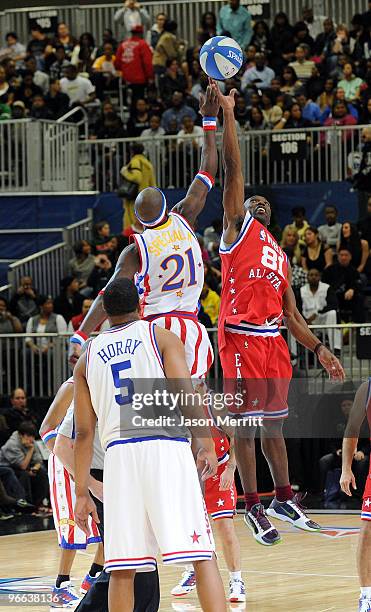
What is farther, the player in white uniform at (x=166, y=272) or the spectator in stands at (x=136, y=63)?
Answer: the spectator in stands at (x=136, y=63)

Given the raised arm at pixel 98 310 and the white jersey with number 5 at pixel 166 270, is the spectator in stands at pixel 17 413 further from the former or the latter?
the white jersey with number 5 at pixel 166 270

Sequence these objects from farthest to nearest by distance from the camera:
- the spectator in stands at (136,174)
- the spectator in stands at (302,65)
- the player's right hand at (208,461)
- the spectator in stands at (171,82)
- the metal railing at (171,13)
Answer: the metal railing at (171,13) → the spectator in stands at (171,82) → the spectator in stands at (302,65) → the spectator in stands at (136,174) → the player's right hand at (208,461)

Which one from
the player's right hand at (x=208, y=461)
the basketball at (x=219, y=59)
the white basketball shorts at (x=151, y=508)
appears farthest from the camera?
the basketball at (x=219, y=59)

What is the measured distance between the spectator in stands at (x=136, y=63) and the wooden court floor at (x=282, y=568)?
32.7 feet

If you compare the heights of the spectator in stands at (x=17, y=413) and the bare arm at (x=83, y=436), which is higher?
the bare arm at (x=83, y=436)

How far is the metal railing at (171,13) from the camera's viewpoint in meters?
24.3

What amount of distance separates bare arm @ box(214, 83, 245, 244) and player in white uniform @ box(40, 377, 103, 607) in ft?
5.52

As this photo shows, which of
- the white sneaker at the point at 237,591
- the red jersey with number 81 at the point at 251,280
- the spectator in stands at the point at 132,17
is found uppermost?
the spectator in stands at the point at 132,17

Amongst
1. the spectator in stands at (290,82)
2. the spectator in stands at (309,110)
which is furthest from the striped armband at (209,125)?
the spectator in stands at (290,82)

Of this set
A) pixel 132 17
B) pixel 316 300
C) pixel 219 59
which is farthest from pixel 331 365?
pixel 132 17

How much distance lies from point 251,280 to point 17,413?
761 centimetres

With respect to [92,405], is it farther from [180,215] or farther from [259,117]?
[259,117]

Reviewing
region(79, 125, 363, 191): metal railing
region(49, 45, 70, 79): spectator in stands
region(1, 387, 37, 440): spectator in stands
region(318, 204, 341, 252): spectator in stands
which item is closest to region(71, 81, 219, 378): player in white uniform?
region(1, 387, 37, 440): spectator in stands

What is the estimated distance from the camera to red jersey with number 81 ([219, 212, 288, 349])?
937 cm
